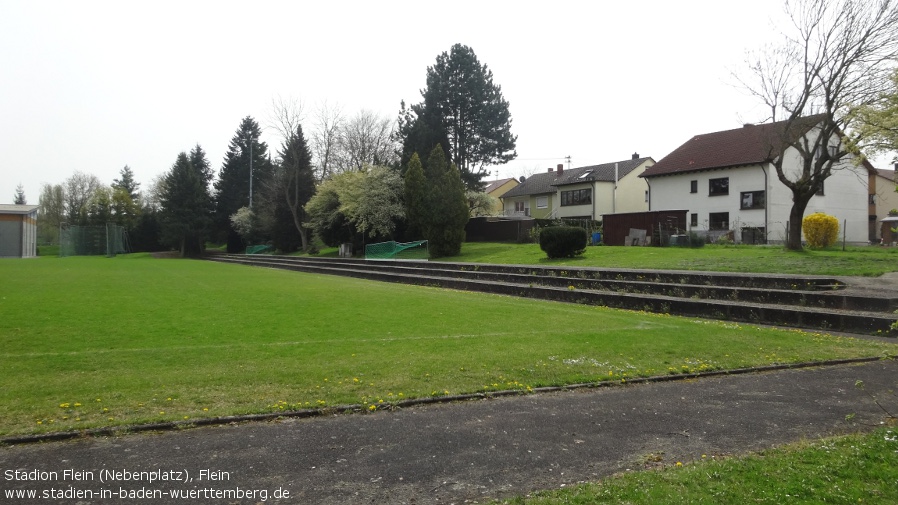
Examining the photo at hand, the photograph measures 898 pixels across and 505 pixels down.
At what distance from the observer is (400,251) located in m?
33.3

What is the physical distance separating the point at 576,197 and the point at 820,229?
2717cm

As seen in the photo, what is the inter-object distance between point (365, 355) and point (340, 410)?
2.58 meters

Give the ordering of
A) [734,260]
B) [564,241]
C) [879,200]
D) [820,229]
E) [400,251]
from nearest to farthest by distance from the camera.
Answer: [734,260] < [564,241] < [820,229] < [400,251] < [879,200]

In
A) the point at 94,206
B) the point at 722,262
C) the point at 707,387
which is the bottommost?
the point at 707,387

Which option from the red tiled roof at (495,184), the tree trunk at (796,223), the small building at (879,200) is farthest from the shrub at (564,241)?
the red tiled roof at (495,184)

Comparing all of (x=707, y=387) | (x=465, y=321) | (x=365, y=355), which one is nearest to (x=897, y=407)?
(x=707, y=387)

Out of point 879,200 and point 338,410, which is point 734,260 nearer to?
point 338,410

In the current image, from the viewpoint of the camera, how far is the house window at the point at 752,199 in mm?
35875

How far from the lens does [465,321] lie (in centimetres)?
1195

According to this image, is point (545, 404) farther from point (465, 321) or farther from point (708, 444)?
point (465, 321)

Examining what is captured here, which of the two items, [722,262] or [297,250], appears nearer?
[722,262]

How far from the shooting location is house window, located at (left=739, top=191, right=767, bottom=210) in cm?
3588

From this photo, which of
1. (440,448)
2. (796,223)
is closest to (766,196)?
(796,223)

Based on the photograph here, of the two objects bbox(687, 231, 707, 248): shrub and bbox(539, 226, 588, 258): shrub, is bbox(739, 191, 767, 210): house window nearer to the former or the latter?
bbox(687, 231, 707, 248): shrub
